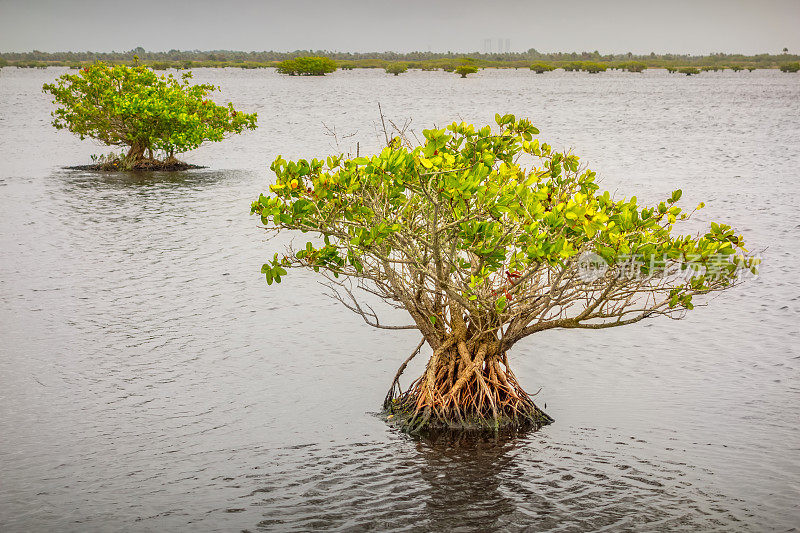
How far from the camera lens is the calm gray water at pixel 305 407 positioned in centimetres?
1004

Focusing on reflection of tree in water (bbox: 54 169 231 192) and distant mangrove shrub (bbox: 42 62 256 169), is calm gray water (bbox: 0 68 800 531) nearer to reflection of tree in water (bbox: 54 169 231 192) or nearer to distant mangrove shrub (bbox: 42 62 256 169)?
reflection of tree in water (bbox: 54 169 231 192)

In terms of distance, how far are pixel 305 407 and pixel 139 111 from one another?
82.9ft

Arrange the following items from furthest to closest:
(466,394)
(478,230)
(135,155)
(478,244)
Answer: (135,155) < (466,394) < (478,244) < (478,230)

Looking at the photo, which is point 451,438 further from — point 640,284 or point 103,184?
point 103,184

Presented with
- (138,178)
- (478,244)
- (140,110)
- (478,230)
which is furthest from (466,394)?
(138,178)

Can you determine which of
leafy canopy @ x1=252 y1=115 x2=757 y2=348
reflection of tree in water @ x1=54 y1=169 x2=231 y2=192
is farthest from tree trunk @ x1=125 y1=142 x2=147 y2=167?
leafy canopy @ x1=252 y1=115 x2=757 y2=348

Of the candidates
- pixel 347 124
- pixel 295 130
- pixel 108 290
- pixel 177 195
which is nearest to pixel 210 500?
pixel 108 290

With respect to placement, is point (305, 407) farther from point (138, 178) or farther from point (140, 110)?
point (138, 178)

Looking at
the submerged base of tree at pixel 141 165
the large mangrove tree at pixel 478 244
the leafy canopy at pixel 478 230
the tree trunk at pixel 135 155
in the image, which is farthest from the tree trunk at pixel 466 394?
the submerged base of tree at pixel 141 165

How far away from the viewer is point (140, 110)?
35.1m

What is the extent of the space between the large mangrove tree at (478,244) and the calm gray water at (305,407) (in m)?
0.90

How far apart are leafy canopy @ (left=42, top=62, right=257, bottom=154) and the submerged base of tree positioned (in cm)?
98

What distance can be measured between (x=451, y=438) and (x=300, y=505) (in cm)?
253

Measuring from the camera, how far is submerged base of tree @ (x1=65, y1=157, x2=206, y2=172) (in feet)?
129
